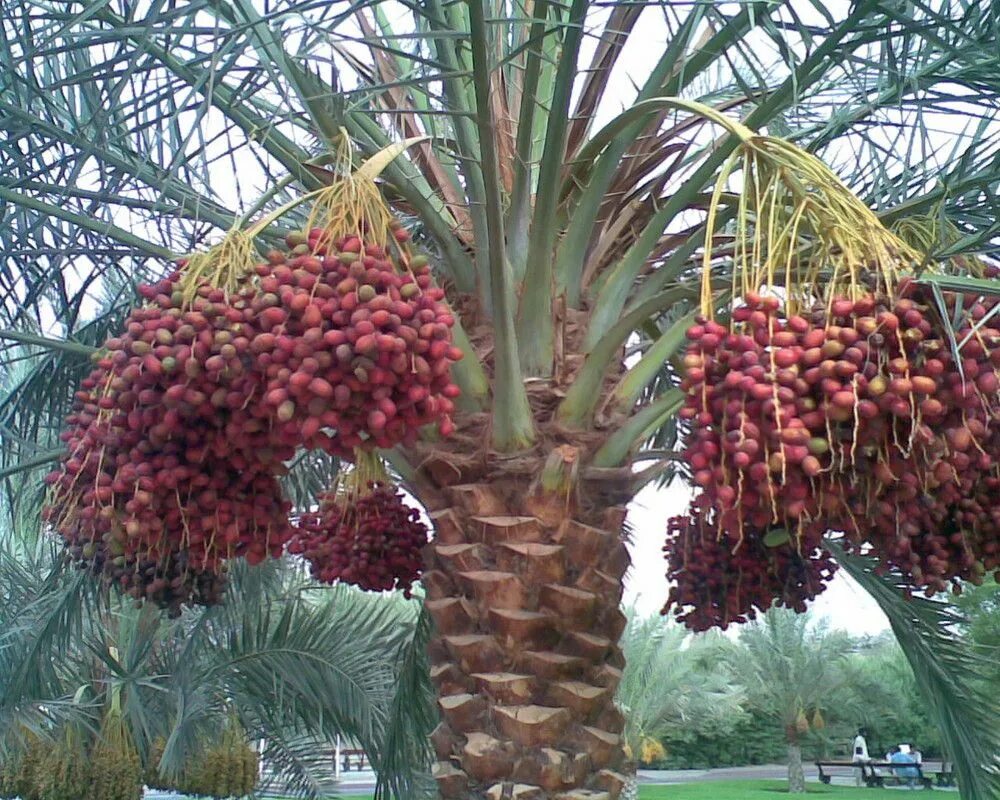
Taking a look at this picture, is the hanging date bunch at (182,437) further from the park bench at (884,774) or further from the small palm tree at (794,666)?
the park bench at (884,774)

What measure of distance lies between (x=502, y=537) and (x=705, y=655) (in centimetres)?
2256

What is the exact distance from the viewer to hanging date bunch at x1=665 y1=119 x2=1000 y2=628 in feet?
5.19

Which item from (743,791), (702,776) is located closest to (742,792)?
(743,791)

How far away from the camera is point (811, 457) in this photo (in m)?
1.56

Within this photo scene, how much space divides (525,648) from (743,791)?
22.2 m

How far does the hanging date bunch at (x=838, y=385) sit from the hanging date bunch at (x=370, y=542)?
4.30ft

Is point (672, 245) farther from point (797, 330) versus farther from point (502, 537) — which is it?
point (797, 330)

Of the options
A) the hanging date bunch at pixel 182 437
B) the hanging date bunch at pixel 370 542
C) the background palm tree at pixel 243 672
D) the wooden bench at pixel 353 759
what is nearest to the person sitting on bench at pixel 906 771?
the wooden bench at pixel 353 759

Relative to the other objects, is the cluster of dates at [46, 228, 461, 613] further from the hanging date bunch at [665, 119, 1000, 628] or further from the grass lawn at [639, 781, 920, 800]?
the grass lawn at [639, 781, 920, 800]

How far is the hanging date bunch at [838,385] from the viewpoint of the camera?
1581 mm

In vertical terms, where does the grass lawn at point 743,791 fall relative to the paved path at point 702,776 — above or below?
below

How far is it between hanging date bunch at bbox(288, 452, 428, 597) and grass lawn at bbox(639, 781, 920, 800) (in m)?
18.7

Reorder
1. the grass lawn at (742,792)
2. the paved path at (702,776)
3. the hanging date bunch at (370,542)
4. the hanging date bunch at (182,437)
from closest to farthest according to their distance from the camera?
the hanging date bunch at (182,437)
the hanging date bunch at (370,542)
the grass lawn at (742,792)
the paved path at (702,776)

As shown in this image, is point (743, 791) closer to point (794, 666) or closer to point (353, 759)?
point (794, 666)
